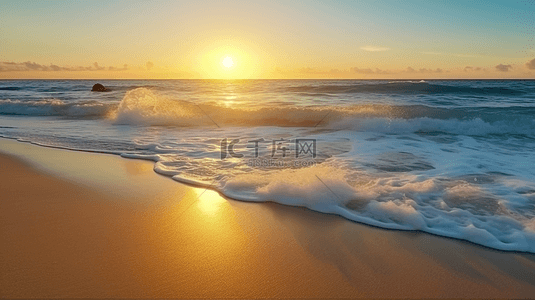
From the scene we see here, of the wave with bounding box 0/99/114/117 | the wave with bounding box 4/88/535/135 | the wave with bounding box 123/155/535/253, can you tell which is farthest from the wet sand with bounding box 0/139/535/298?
the wave with bounding box 0/99/114/117

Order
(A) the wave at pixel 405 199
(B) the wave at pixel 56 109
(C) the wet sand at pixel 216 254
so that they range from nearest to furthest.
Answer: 1. (C) the wet sand at pixel 216 254
2. (A) the wave at pixel 405 199
3. (B) the wave at pixel 56 109

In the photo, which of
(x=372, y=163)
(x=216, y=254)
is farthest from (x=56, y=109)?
(x=216, y=254)

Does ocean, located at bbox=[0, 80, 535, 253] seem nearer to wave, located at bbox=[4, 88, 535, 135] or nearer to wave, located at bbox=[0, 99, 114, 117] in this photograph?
wave, located at bbox=[4, 88, 535, 135]

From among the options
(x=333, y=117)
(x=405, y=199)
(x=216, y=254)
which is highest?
(x=333, y=117)

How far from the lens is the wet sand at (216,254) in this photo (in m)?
2.24

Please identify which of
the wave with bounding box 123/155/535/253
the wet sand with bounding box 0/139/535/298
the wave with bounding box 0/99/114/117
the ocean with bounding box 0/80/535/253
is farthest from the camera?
the wave with bounding box 0/99/114/117

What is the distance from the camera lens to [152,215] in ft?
11.2

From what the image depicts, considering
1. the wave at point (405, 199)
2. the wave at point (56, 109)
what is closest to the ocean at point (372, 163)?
the wave at point (405, 199)

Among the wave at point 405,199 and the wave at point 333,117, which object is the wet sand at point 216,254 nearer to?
the wave at point 405,199

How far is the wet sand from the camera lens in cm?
224

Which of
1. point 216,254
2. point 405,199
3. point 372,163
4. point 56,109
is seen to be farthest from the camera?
point 56,109

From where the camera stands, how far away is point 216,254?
2.69 meters

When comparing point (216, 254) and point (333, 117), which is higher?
point (333, 117)

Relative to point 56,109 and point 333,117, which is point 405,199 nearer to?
point 333,117
